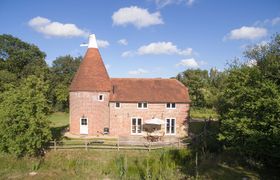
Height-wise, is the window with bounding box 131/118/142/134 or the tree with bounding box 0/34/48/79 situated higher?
the tree with bounding box 0/34/48/79

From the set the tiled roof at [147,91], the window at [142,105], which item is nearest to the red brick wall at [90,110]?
the tiled roof at [147,91]

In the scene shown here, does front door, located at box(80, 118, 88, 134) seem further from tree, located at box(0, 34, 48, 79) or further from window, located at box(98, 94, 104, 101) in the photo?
tree, located at box(0, 34, 48, 79)

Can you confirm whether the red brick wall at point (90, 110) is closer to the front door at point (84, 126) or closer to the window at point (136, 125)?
the front door at point (84, 126)

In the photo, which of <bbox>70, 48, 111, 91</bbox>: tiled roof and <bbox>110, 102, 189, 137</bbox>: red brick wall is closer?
<bbox>70, 48, 111, 91</bbox>: tiled roof

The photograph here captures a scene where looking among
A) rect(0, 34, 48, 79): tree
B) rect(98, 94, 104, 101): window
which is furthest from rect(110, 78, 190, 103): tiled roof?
rect(0, 34, 48, 79): tree

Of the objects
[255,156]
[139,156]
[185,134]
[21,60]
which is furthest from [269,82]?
[21,60]

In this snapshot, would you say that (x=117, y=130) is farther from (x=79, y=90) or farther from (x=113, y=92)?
(x=79, y=90)

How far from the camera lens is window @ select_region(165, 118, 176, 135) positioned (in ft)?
91.9

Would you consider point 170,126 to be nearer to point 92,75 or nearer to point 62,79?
point 92,75

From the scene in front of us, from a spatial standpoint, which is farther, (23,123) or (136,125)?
(136,125)

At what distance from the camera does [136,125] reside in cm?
2789

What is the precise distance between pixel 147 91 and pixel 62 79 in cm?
3784

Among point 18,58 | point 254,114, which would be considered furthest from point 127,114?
point 18,58

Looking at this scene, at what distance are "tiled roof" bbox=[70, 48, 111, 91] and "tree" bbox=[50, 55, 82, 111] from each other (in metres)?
29.7
